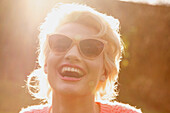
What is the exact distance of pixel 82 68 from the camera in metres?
2.56

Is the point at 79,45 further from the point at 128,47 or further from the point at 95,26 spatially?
the point at 128,47

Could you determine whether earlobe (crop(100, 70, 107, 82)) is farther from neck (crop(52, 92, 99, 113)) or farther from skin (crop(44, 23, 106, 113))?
neck (crop(52, 92, 99, 113))

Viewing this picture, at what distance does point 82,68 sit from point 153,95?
7.18 meters

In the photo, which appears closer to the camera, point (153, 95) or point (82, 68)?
point (82, 68)

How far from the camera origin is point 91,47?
2.63m

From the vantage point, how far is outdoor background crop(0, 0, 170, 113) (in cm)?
940

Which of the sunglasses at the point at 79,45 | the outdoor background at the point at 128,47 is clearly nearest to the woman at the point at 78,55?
the sunglasses at the point at 79,45

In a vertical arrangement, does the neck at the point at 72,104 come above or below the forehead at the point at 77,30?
below

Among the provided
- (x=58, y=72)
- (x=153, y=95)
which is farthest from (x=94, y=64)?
(x=153, y=95)

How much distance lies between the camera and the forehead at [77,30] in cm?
263

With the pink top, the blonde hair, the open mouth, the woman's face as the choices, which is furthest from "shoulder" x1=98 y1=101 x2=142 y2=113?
the open mouth

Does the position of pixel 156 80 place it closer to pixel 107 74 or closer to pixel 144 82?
pixel 144 82

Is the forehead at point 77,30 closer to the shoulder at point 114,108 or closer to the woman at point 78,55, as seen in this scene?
the woman at point 78,55

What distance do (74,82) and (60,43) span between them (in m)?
0.32
